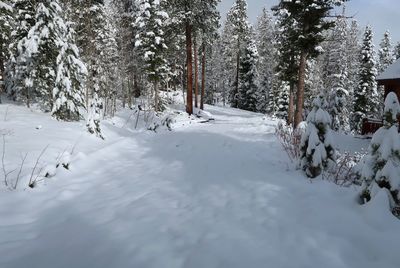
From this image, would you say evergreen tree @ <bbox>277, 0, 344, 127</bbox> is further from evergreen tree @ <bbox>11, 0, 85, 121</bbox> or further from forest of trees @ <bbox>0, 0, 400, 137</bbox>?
evergreen tree @ <bbox>11, 0, 85, 121</bbox>

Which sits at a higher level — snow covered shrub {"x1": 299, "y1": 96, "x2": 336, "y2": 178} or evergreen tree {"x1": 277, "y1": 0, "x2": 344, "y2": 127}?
evergreen tree {"x1": 277, "y1": 0, "x2": 344, "y2": 127}

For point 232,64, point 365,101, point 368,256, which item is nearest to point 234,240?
point 368,256

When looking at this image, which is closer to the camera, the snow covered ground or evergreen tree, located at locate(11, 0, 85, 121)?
the snow covered ground

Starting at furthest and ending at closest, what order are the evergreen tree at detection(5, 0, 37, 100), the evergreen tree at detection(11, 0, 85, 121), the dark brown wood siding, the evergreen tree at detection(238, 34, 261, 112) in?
the evergreen tree at detection(238, 34, 261, 112)
the dark brown wood siding
the evergreen tree at detection(5, 0, 37, 100)
the evergreen tree at detection(11, 0, 85, 121)

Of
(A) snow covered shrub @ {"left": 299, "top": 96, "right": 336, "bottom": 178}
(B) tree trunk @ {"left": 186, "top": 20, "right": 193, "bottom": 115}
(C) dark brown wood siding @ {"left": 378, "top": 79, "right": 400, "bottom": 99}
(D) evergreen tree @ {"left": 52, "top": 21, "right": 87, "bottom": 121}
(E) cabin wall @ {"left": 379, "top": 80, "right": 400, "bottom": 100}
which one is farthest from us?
(B) tree trunk @ {"left": 186, "top": 20, "right": 193, "bottom": 115}

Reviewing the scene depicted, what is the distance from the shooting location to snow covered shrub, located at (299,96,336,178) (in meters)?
6.51

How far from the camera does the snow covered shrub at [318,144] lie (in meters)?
6.51

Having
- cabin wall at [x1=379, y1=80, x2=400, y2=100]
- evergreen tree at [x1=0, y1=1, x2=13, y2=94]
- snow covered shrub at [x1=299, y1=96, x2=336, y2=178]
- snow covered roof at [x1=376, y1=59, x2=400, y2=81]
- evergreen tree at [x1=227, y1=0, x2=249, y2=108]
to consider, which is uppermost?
evergreen tree at [x1=227, y1=0, x2=249, y2=108]

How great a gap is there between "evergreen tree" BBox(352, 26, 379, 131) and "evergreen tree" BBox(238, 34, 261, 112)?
15076mm

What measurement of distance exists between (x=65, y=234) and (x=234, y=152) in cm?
574

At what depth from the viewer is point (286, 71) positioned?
77.7 ft

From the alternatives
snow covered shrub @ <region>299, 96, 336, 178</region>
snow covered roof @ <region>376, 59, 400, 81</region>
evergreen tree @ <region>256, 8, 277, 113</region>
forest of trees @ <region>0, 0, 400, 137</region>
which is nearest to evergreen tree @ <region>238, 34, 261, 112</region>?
forest of trees @ <region>0, 0, 400, 137</region>

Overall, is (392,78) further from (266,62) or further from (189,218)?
(266,62)

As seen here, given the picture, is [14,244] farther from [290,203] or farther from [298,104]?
[298,104]
